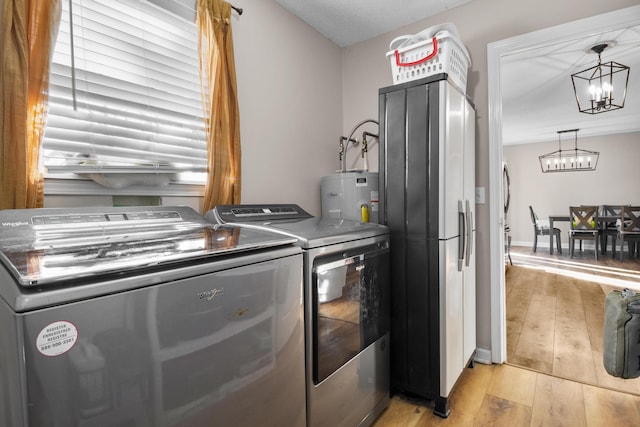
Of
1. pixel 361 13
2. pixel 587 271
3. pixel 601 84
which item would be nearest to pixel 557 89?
pixel 601 84

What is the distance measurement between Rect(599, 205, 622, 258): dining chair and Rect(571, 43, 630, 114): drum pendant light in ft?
8.16

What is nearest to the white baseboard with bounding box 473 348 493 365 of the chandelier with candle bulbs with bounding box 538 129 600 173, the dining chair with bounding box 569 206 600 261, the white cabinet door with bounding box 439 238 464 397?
the white cabinet door with bounding box 439 238 464 397

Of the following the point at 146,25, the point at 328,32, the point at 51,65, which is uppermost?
the point at 328,32

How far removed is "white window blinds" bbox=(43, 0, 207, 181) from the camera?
52.5 inches

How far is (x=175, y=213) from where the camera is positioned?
1.50m

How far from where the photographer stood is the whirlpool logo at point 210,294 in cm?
89

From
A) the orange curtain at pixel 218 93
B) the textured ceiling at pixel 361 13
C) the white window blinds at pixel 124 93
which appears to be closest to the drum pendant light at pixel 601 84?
the textured ceiling at pixel 361 13

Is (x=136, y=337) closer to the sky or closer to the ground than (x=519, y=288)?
closer to the sky

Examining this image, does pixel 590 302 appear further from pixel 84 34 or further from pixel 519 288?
pixel 84 34

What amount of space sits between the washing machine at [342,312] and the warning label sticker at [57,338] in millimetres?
724

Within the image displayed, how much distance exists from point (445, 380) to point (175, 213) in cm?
156

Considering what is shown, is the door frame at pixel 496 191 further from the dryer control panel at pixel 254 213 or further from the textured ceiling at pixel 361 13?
the dryer control panel at pixel 254 213

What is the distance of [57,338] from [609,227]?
8.52 metres

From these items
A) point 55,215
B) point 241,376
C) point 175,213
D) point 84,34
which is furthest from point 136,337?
point 84,34
